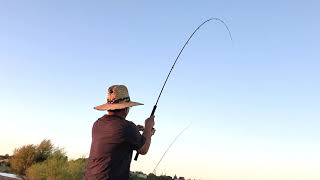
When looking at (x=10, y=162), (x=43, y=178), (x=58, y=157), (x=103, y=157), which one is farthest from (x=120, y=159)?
(x=10, y=162)

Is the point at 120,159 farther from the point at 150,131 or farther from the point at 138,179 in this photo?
the point at 138,179

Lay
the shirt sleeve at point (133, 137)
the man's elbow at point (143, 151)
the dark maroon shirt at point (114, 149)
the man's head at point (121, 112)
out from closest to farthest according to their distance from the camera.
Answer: the dark maroon shirt at point (114, 149) < the shirt sleeve at point (133, 137) < the man's elbow at point (143, 151) < the man's head at point (121, 112)

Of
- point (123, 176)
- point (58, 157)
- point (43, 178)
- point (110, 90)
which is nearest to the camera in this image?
point (123, 176)

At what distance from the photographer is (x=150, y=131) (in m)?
7.12

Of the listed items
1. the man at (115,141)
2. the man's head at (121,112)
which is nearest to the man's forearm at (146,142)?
the man at (115,141)

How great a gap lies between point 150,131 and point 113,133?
0.46 metres

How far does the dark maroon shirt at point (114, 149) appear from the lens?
670cm

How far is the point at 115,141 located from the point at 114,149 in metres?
0.08

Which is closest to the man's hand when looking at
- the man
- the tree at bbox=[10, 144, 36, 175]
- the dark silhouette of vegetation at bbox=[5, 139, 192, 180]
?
the man

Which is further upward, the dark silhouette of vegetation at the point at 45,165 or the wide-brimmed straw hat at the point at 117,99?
the dark silhouette of vegetation at the point at 45,165

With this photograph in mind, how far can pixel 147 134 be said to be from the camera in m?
7.07

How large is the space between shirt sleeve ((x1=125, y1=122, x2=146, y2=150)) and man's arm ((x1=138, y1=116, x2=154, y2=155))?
67mm

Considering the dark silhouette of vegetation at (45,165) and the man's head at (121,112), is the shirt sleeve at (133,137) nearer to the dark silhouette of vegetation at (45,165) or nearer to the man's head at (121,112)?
the man's head at (121,112)

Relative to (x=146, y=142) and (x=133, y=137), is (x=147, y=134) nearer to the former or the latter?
(x=146, y=142)
